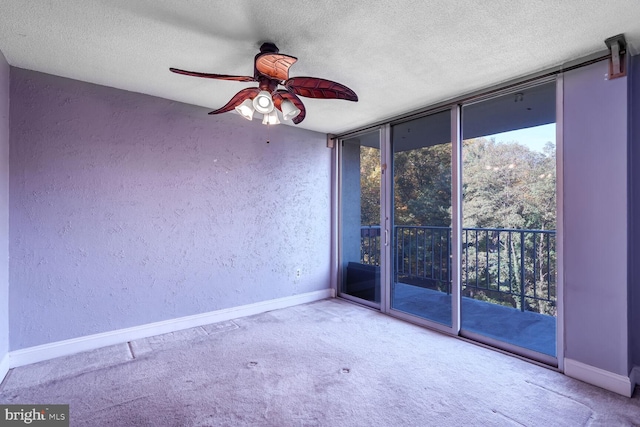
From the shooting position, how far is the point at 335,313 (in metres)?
3.66

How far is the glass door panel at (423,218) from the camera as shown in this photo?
3.20 meters

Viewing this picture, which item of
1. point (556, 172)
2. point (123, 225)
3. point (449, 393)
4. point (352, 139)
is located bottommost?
point (449, 393)

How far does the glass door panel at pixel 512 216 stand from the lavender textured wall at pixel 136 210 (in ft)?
7.00

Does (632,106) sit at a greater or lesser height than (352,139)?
lesser

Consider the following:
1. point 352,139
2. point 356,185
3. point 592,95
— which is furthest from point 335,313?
point 592,95

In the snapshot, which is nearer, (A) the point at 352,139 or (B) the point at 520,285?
(B) the point at 520,285

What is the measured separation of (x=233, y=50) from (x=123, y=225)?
1898 millimetres

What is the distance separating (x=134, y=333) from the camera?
2.87 metres

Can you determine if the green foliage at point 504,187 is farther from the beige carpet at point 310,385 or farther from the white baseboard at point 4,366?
the white baseboard at point 4,366

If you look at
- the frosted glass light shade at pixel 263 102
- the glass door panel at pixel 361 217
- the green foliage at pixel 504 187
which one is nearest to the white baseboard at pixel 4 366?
the frosted glass light shade at pixel 263 102

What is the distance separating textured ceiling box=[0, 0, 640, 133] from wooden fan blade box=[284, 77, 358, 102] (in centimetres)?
29

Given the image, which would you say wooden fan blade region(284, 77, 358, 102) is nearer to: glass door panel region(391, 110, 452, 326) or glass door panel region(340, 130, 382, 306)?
glass door panel region(391, 110, 452, 326)

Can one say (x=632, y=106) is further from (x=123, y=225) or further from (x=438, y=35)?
(x=123, y=225)

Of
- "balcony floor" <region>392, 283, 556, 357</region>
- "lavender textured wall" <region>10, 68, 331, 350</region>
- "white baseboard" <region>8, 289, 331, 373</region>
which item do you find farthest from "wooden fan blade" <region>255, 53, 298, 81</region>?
"balcony floor" <region>392, 283, 556, 357</region>
